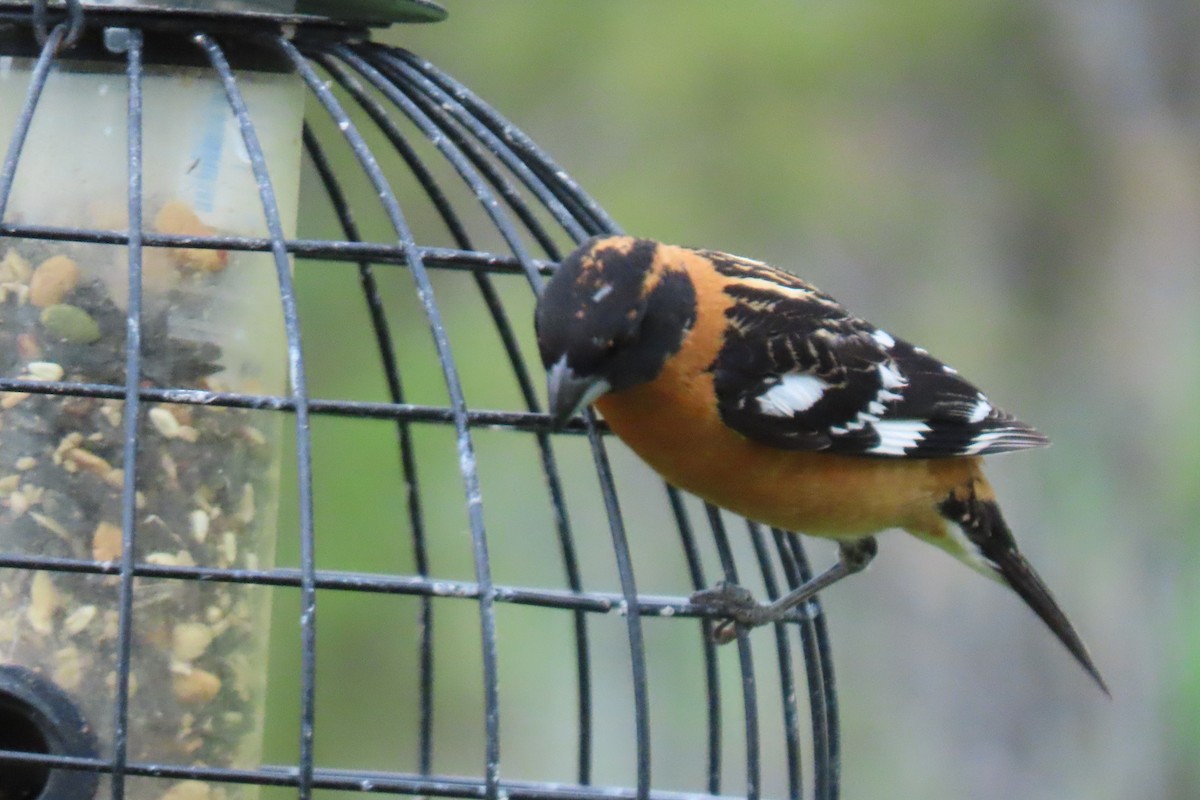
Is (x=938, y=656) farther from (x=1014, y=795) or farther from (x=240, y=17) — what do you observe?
(x=240, y=17)

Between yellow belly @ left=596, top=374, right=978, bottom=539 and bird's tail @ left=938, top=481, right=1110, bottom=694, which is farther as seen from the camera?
bird's tail @ left=938, top=481, right=1110, bottom=694

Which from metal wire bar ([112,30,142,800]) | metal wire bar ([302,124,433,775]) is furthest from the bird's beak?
metal wire bar ([112,30,142,800])

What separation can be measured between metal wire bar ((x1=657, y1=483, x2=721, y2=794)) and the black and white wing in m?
0.21

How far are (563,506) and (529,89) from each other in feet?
12.8

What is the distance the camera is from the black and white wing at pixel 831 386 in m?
3.08

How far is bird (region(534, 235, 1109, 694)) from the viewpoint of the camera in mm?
2646

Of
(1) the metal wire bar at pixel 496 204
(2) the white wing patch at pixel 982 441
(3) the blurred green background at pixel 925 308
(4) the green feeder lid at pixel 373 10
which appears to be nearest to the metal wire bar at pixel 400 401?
(1) the metal wire bar at pixel 496 204

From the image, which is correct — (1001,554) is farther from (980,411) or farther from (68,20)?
(68,20)

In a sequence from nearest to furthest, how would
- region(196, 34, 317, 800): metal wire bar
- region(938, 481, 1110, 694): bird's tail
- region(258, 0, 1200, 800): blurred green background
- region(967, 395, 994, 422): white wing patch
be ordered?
region(196, 34, 317, 800): metal wire bar → region(967, 395, 994, 422): white wing patch → region(938, 481, 1110, 694): bird's tail → region(258, 0, 1200, 800): blurred green background

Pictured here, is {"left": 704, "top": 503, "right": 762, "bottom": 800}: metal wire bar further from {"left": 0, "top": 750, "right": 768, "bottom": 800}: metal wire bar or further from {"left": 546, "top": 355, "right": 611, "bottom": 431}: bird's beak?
{"left": 546, "top": 355, "right": 611, "bottom": 431}: bird's beak

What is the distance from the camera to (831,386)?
3266 millimetres

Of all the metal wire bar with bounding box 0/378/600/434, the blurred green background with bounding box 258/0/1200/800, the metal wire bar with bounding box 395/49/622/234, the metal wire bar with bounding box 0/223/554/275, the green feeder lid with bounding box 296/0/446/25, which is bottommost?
the blurred green background with bounding box 258/0/1200/800

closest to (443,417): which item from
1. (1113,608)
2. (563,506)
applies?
(563,506)

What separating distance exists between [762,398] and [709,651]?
50 cm
